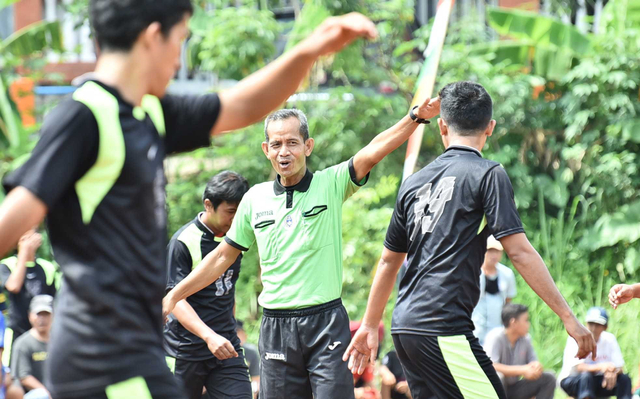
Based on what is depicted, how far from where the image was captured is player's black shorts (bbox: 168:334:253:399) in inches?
231

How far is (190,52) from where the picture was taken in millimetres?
14125

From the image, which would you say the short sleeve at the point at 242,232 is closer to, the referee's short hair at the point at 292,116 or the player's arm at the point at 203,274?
the player's arm at the point at 203,274

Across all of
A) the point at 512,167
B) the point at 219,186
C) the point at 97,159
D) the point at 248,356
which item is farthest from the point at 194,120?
the point at 512,167

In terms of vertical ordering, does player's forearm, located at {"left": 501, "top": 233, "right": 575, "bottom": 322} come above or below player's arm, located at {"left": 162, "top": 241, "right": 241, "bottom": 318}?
above

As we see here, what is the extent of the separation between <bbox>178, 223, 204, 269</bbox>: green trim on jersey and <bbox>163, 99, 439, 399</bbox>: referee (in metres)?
0.60

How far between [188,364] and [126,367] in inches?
143

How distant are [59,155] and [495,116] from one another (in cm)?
1073

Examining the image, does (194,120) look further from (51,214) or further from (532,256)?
(532,256)

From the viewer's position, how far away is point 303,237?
5.10 m

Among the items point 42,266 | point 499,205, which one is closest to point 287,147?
point 499,205

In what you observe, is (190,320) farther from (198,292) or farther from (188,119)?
(188,119)

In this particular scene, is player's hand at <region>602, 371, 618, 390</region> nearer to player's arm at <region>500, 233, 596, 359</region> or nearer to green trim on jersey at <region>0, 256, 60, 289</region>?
player's arm at <region>500, 233, 596, 359</region>

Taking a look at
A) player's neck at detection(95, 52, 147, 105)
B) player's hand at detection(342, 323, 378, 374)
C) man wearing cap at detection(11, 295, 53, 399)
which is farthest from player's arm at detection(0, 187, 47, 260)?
man wearing cap at detection(11, 295, 53, 399)

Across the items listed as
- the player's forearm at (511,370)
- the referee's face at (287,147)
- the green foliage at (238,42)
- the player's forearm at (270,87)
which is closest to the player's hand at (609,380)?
the player's forearm at (511,370)
